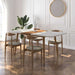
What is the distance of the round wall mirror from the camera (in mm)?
5244

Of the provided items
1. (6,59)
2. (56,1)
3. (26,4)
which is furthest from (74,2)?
(6,59)

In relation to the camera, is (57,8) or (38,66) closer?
(38,66)

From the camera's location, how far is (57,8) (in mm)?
5355

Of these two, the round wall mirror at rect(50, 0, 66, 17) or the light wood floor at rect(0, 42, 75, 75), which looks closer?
the light wood floor at rect(0, 42, 75, 75)

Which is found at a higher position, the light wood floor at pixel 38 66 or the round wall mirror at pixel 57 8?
the round wall mirror at pixel 57 8

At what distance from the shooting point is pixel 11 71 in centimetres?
302

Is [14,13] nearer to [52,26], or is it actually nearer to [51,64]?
[52,26]

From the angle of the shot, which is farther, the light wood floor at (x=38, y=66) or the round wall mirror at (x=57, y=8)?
the round wall mirror at (x=57, y=8)

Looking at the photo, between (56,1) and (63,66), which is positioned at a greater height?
(56,1)

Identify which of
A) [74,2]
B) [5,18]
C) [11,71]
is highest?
[74,2]

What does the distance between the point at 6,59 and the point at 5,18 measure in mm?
3237

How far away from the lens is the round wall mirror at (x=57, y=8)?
5244mm

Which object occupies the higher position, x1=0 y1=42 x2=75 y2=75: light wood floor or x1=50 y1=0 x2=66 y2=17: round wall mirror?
x1=50 y1=0 x2=66 y2=17: round wall mirror

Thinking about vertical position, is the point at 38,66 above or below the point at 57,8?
below
